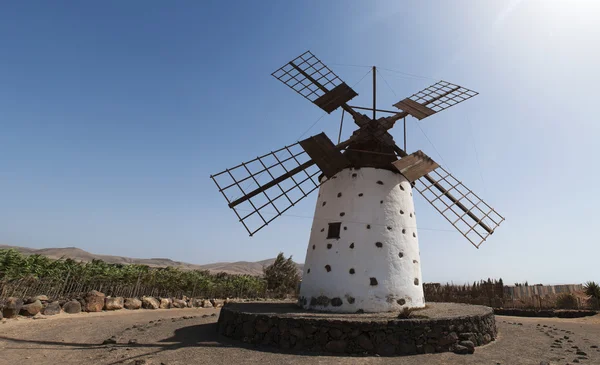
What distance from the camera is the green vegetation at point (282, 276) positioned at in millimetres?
32906

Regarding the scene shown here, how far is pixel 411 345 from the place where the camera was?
25.2ft

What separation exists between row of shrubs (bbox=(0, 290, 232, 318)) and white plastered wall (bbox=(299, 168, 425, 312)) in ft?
33.9

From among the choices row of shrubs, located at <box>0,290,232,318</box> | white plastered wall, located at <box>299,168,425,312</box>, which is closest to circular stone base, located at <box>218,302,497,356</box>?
white plastered wall, located at <box>299,168,425,312</box>

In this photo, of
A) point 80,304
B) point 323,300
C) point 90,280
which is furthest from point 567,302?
point 90,280

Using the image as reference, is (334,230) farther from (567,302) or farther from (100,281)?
(567,302)

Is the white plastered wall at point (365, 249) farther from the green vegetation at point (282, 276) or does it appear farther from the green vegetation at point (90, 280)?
the green vegetation at point (282, 276)

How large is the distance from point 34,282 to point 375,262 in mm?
17115

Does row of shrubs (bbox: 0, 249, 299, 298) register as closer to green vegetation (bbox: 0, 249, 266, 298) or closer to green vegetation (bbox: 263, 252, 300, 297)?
green vegetation (bbox: 0, 249, 266, 298)

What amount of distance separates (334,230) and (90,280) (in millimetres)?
16377

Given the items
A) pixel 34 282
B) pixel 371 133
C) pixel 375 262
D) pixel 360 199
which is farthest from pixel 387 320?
pixel 34 282

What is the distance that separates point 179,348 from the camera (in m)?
7.95

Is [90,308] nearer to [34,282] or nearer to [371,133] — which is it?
[34,282]

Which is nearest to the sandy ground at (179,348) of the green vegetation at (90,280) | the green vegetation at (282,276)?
the green vegetation at (90,280)

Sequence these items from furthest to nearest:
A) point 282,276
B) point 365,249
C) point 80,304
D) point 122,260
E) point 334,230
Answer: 1. point 122,260
2. point 282,276
3. point 80,304
4. point 334,230
5. point 365,249
